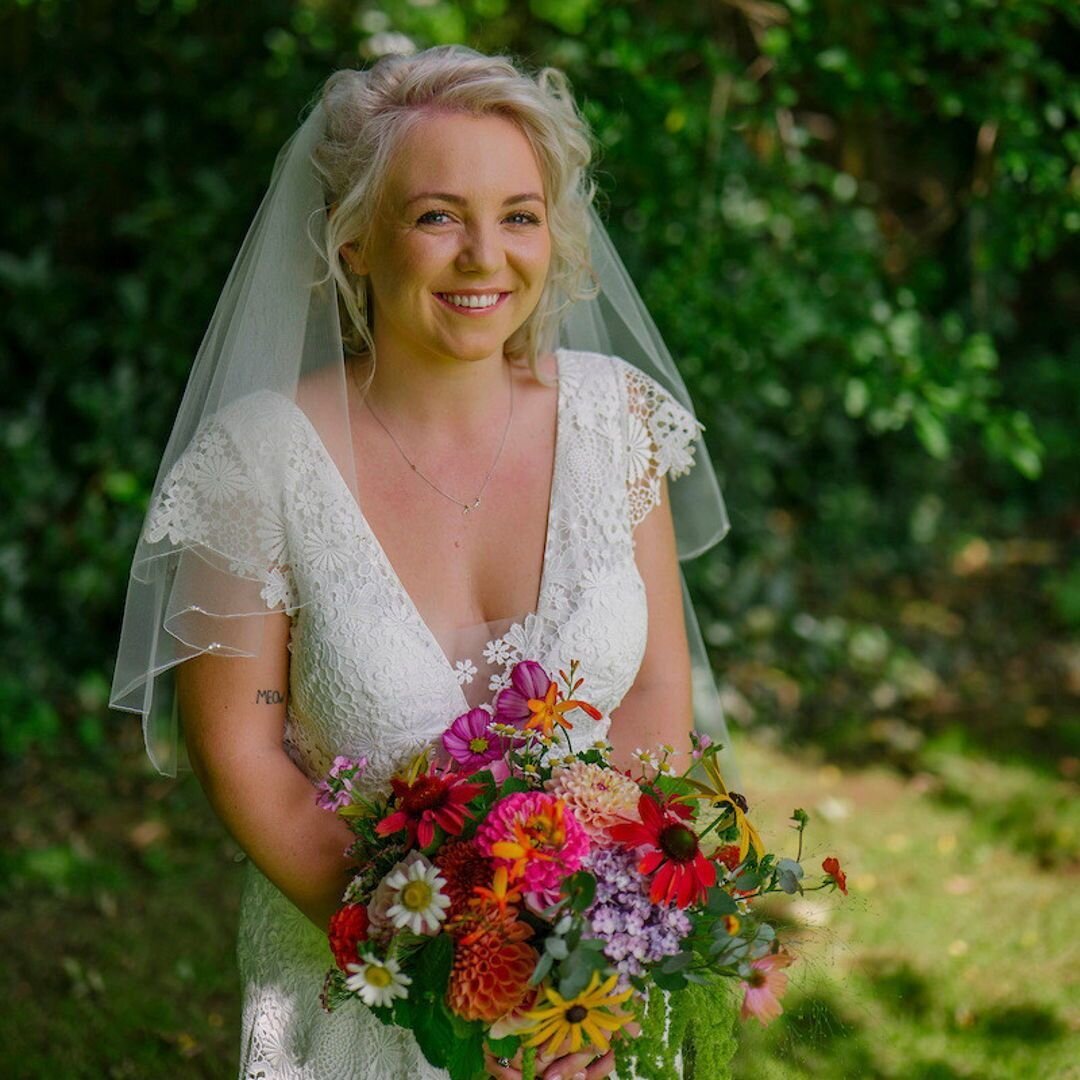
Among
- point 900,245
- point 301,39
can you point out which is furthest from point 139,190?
point 900,245

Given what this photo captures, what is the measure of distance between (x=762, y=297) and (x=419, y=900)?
2896 mm

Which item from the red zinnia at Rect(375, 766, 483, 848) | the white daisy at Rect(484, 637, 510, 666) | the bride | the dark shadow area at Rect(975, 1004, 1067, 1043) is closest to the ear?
the bride

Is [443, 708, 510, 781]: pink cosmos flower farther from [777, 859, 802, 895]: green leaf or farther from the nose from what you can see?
the nose

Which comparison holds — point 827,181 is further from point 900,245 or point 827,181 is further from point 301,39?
point 301,39

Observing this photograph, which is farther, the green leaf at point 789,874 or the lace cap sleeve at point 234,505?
the lace cap sleeve at point 234,505

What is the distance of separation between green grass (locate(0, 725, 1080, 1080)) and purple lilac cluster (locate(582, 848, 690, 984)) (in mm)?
→ 1142

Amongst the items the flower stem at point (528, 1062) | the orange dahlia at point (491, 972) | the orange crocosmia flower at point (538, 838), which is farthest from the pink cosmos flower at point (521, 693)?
the flower stem at point (528, 1062)

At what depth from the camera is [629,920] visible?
1.79 meters

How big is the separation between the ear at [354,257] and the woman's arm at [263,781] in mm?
656

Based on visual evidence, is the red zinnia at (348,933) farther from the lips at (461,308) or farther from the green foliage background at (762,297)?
the green foliage background at (762,297)

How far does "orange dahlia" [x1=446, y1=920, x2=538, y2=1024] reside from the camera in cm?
179

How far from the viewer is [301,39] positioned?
501 cm

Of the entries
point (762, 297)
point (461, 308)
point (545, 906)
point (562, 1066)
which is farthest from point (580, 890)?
point (762, 297)

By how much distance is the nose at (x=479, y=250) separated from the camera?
2262mm
